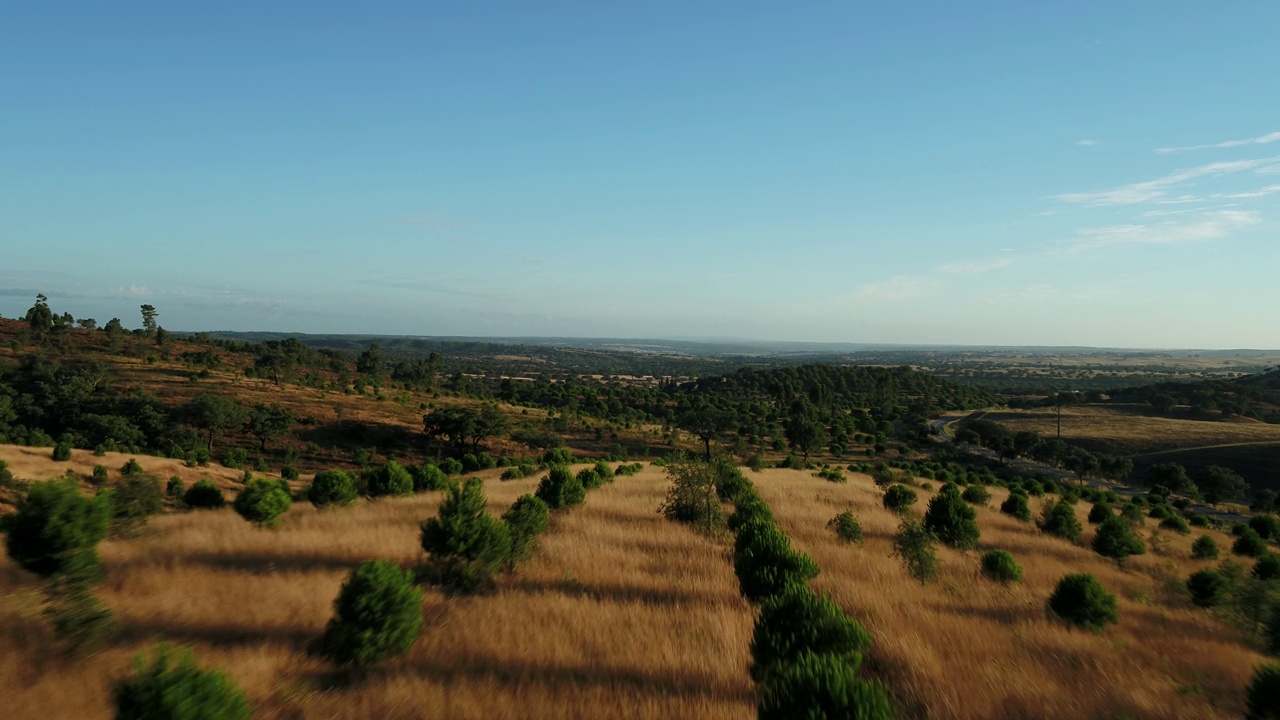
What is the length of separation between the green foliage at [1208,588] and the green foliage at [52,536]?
78.3 feet

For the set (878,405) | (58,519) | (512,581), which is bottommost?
(878,405)

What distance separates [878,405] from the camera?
119438mm

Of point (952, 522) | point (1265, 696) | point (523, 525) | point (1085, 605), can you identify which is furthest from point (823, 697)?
point (952, 522)

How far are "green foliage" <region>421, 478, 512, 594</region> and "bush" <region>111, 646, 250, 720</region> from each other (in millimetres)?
5335

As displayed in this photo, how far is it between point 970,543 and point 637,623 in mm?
15734

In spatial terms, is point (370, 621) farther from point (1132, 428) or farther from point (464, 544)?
point (1132, 428)

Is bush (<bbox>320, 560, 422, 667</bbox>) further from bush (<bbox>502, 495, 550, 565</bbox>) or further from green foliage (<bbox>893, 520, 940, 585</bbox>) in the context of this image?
green foliage (<bbox>893, 520, 940, 585</bbox>)

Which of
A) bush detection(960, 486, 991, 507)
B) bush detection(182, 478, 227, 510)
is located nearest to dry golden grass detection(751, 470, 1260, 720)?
bush detection(960, 486, 991, 507)

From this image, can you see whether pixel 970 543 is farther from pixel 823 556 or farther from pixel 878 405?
pixel 878 405

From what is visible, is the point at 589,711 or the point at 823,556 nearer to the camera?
the point at 589,711

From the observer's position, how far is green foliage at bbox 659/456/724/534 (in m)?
18.0

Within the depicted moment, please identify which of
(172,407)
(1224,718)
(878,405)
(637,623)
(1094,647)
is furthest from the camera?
(878,405)

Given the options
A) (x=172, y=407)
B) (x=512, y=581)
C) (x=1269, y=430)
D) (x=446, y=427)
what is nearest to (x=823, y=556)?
(x=512, y=581)

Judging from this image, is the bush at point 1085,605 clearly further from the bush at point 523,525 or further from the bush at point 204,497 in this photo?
the bush at point 204,497
